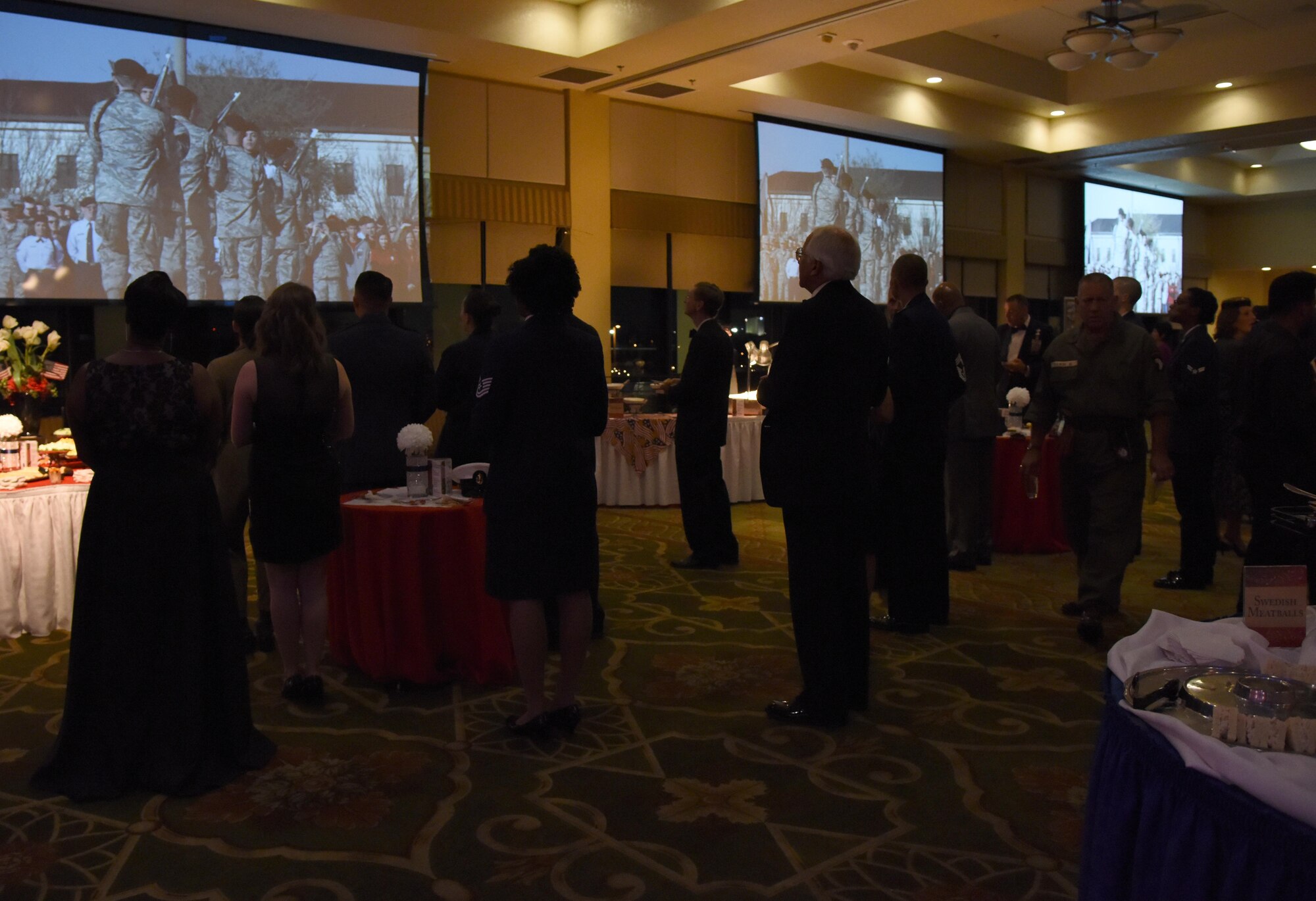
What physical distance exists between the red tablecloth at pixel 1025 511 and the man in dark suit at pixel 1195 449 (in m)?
0.94

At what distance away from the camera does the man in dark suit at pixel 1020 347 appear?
26.5ft

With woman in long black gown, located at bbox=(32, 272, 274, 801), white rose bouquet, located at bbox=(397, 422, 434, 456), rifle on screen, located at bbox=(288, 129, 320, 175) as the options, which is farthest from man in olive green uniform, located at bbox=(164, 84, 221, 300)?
woman in long black gown, located at bbox=(32, 272, 274, 801)

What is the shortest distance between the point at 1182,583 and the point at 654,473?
12.8 feet

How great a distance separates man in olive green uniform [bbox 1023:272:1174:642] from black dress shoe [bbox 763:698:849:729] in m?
1.52

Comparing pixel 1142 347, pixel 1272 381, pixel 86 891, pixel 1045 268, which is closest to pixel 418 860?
pixel 86 891

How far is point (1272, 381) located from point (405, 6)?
6.01 m

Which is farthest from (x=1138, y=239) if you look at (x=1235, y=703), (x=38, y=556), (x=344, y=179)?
(x=1235, y=703)

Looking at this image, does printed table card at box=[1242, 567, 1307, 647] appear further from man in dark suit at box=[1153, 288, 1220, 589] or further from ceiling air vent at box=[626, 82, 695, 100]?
ceiling air vent at box=[626, 82, 695, 100]

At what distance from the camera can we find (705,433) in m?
5.75

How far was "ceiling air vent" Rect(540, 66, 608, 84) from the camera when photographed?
870 centimetres

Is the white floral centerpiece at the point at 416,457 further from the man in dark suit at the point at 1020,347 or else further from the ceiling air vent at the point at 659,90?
the ceiling air vent at the point at 659,90

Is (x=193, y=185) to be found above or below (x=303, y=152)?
below

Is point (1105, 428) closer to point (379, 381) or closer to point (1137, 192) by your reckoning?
point (379, 381)

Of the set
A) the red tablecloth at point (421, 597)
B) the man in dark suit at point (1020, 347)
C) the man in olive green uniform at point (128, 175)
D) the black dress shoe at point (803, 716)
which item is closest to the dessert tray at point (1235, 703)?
the black dress shoe at point (803, 716)
